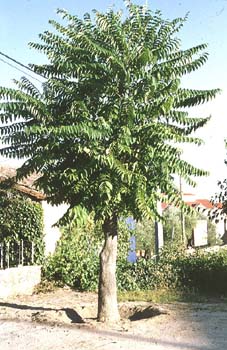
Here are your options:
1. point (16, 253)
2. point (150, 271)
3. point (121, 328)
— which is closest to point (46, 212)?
point (16, 253)

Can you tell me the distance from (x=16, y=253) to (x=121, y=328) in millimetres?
7173

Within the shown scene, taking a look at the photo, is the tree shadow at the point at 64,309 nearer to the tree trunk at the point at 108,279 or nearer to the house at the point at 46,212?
the tree trunk at the point at 108,279

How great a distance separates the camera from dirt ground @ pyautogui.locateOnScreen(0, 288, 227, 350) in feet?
23.7

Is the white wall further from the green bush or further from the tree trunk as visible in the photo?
the tree trunk

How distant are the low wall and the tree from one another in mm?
4718

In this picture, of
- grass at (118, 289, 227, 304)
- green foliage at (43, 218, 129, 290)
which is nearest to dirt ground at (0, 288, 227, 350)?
grass at (118, 289, 227, 304)

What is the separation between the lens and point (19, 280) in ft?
43.3

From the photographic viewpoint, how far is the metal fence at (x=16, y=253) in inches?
570

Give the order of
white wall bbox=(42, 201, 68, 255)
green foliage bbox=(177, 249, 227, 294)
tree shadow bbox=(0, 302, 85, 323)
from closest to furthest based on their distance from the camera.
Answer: tree shadow bbox=(0, 302, 85, 323) < green foliage bbox=(177, 249, 227, 294) < white wall bbox=(42, 201, 68, 255)

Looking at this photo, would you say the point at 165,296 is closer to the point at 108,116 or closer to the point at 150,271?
the point at 150,271

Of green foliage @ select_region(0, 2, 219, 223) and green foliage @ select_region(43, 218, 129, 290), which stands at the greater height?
green foliage @ select_region(0, 2, 219, 223)

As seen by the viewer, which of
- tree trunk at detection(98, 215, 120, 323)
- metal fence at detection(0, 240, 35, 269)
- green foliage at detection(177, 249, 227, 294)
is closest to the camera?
tree trunk at detection(98, 215, 120, 323)

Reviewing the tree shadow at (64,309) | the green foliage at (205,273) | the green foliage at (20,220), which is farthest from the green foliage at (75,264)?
the tree shadow at (64,309)

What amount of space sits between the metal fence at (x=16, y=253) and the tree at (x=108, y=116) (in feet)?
20.5
